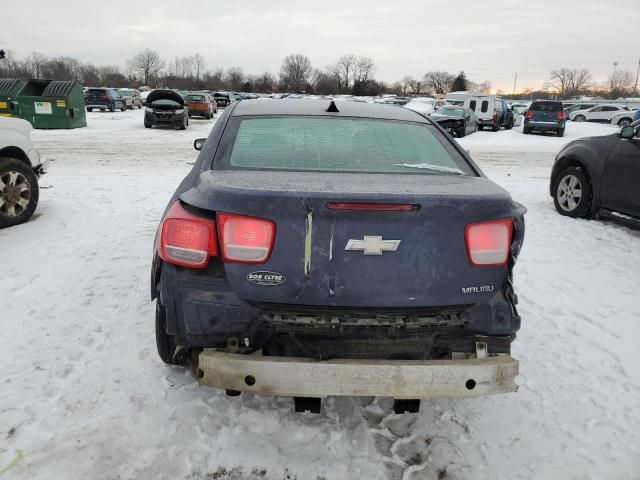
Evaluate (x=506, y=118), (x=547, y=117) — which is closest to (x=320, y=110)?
(x=547, y=117)

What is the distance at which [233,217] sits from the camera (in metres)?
2.04

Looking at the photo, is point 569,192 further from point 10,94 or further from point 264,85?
point 264,85

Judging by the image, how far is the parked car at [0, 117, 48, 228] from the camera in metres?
5.62

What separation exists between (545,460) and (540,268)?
301 centimetres

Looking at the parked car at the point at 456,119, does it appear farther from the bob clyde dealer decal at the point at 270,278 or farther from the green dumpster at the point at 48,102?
the bob clyde dealer decal at the point at 270,278

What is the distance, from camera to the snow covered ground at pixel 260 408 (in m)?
2.24

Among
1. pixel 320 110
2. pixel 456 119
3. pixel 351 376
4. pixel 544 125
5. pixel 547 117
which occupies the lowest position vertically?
pixel 351 376

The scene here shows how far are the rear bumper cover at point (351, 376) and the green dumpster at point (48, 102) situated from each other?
20.1 meters

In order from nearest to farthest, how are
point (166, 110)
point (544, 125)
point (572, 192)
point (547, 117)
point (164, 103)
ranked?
point (572, 192) < point (166, 110) < point (164, 103) < point (547, 117) < point (544, 125)

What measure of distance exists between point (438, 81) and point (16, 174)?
10859cm

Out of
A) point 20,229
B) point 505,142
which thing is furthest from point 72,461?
point 505,142

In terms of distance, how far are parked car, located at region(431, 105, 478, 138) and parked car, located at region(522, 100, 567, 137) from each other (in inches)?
130

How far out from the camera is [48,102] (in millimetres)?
18938

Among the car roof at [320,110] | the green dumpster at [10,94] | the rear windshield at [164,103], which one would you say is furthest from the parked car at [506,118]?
the car roof at [320,110]
